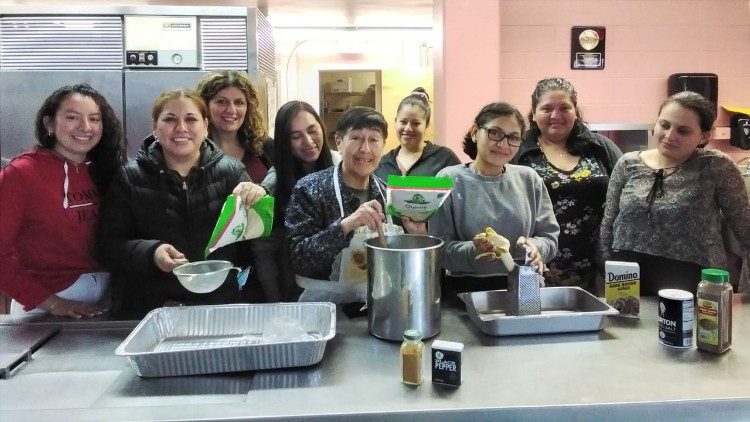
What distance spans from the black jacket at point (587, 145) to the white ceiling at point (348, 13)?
9.47 ft

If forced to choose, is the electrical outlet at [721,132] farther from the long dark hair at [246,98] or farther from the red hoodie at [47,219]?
the red hoodie at [47,219]

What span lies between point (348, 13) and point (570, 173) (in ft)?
12.1

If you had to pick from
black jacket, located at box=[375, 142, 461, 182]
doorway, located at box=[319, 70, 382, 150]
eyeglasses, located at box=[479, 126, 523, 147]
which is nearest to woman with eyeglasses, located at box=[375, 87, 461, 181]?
black jacket, located at box=[375, 142, 461, 182]

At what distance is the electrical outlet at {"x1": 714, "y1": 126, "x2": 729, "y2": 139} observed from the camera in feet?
12.9

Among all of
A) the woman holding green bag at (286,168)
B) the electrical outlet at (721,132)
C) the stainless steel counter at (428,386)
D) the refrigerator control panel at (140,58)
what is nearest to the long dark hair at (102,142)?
the woman holding green bag at (286,168)

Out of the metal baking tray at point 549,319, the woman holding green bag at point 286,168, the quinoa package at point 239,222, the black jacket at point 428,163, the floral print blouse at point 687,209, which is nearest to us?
the metal baking tray at point 549,319

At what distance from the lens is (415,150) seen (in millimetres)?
2736

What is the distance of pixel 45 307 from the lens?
1.71 m

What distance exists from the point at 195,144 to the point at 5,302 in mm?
1761

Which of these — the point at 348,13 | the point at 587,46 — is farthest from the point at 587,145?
the point at 348,13

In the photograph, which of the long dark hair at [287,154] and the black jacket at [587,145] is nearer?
the long dark hair at [287,154]

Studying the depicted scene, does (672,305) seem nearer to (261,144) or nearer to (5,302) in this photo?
(261,144)

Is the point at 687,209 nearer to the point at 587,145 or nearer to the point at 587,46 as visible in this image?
the point at 587,145

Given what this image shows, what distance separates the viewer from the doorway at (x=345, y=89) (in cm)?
682
